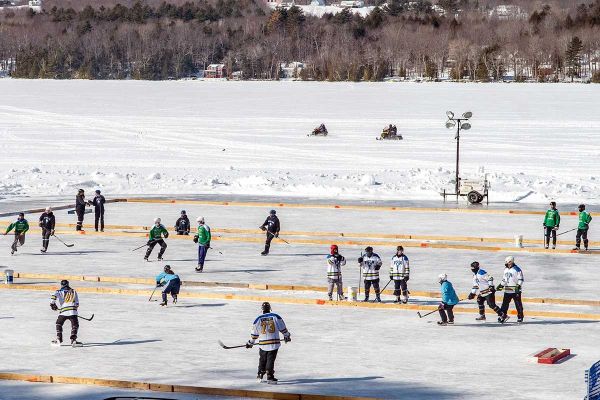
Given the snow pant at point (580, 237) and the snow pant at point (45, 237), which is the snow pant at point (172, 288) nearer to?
the snow pant at point (45, 237)

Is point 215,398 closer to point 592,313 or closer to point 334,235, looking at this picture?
point 592,313

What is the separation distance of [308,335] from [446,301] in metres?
3.02

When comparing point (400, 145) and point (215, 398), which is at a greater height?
point (400, 145)

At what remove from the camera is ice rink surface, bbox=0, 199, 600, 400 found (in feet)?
65.8

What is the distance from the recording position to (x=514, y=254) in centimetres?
3481

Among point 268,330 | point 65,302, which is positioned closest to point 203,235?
point 65,302

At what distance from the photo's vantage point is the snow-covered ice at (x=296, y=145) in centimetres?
5297

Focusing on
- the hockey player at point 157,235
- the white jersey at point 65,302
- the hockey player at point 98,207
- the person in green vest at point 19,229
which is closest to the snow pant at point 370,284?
the white jersey at point 65,302

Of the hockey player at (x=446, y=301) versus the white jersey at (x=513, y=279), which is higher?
the white jersey at (x=513, y=279)

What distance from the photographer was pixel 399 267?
26516mm

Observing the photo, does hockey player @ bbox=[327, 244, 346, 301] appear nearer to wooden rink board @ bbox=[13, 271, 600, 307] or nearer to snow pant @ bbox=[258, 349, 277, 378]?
wooden rink board @ bbox=[13, 271, 600, 307]

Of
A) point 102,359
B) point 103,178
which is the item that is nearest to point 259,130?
point 103,178

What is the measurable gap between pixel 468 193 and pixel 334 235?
1030 cm

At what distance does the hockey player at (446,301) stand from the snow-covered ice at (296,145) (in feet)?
80.7
